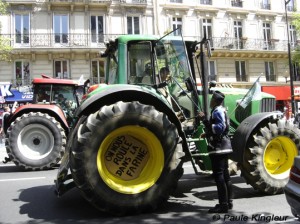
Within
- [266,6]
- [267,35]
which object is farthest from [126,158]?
[266,6]

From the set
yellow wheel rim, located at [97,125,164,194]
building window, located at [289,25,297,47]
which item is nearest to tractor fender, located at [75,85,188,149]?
yellow wheel rim, located at [97,125,164,194]

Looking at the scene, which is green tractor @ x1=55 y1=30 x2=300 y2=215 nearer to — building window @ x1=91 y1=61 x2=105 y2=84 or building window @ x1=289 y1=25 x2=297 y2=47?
building window @ x1=91 y1=61 x2=105 y2=84

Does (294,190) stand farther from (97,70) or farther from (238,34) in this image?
(238,34)

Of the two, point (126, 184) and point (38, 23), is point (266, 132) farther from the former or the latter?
point (38, 23)

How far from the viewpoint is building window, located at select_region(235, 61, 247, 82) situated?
95.0 feet

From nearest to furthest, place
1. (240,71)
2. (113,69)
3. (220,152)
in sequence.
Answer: (220,152)
(113,69)
(240,71)

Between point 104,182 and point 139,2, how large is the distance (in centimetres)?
2343

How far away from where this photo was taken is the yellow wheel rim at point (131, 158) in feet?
16.4

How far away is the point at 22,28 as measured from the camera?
965 inches

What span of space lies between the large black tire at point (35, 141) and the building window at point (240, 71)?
21.8 m

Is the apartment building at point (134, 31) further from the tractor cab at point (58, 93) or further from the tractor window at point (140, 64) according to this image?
the tractor window at point (140, 64)

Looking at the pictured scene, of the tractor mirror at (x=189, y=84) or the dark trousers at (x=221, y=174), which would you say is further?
A: the tractor mirror at (x=189, y=84)

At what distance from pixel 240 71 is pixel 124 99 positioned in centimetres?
2531

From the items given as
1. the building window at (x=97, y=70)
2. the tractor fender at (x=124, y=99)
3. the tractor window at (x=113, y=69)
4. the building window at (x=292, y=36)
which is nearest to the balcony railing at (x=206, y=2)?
the building window at (x=292, y=36)
